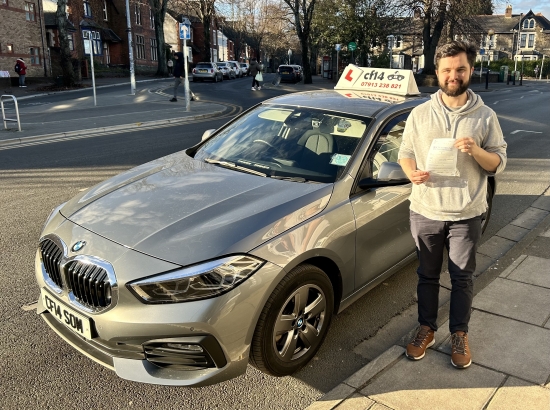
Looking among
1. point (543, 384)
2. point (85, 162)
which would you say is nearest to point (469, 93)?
point (543, 384)

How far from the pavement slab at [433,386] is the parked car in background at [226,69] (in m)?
43.2

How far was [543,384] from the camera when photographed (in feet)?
9.11

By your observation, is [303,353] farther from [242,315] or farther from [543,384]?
[543,384]

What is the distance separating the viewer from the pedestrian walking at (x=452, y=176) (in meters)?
2.62

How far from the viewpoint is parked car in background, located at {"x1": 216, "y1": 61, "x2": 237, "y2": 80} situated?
146 feet

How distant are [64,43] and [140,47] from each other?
29978mm

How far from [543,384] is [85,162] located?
8204 millimetres

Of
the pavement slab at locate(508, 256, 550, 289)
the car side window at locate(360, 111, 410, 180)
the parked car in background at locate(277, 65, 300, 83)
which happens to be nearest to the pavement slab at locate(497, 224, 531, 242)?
the pavement slab at locate(508, 256, 550, 289)

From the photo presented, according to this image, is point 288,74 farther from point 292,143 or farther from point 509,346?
point 509,346

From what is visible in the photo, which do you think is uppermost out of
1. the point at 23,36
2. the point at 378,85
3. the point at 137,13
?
the point at 137,13

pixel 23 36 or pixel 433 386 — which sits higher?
pixel 23 36

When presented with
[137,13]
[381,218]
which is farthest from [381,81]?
[137,13]

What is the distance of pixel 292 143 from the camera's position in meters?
3.79

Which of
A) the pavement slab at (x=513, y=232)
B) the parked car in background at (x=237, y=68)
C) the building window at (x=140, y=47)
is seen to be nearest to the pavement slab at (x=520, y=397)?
the pavement slab at (x=513, y=232)
